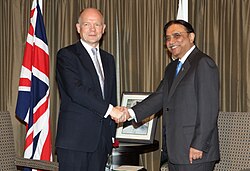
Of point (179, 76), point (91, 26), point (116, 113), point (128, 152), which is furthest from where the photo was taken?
point (128, 152)

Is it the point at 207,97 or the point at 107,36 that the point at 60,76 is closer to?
the point at 207,97

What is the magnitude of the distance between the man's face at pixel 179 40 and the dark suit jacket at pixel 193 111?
0.35 feet

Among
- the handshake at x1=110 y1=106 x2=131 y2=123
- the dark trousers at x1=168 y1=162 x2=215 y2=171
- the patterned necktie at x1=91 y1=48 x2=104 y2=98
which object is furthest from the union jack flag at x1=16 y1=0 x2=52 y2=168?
the dark trousers at x1=168 y1=162 x2=215 y2=171

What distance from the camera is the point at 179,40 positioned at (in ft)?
11.5

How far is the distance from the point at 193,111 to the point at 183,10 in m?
1.97

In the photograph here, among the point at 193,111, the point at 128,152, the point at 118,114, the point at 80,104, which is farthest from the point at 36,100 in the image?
the point at 193,111

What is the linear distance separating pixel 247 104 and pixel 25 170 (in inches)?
102

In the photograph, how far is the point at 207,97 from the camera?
10.7ft

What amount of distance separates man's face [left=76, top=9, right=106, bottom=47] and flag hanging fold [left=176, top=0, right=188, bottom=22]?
4.99 feet

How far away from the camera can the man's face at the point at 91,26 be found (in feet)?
11.9

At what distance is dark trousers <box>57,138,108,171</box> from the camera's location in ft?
11.3

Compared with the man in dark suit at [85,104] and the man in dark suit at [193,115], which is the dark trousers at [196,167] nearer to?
the man in dark suit at [193,115]

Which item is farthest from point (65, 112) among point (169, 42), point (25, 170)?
point (25, 170)

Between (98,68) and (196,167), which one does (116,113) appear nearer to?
(98,68)
